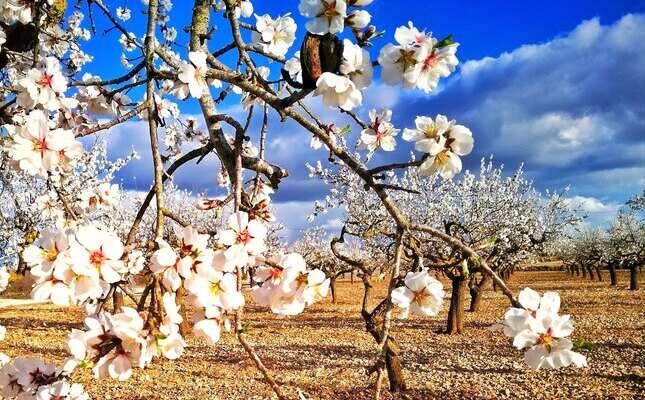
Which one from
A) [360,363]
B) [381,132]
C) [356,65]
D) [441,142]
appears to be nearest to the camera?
[356,65]

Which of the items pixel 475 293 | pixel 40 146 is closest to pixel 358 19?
pixel 40 146

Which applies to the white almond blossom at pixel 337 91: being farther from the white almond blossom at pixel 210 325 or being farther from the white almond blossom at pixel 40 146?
the white almond blossom at pixel 40 146

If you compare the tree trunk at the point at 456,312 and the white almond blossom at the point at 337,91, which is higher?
the white almond blossom at the point at 337,91

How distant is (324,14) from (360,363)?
8.68m

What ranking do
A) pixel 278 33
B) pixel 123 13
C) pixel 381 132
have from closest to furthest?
pixel 381 132, pixel 278 33, pixel 123 13

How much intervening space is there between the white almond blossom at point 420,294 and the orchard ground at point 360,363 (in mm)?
3898

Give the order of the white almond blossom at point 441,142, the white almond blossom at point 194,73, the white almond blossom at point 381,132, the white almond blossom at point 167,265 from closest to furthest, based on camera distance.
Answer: the white almond blossom at point 167,265, the white almond blossom at point 441,142, the white almond blossom at point 194,73, the white almond blossom at point 381,132

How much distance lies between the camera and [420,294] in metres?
1.46

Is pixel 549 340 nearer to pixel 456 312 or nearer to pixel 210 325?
pixel 210 325

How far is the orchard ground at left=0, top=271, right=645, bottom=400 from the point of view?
7340 mm

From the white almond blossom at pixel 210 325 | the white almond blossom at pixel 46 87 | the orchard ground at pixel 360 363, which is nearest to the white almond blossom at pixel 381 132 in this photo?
the white almond blossom at pixel 210 325

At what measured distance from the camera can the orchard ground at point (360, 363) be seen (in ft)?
24.1

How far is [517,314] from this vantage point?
4.32ft

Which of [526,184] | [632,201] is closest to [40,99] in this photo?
[526,184]
